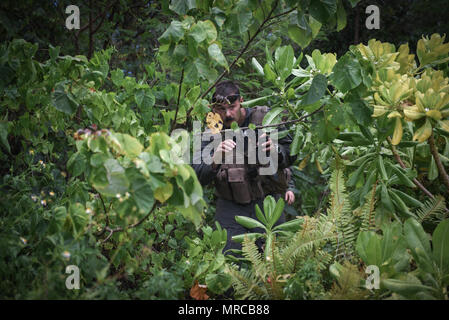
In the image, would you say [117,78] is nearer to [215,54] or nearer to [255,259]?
[215,54]

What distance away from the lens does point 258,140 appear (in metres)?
2.55

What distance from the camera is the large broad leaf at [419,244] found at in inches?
57.2

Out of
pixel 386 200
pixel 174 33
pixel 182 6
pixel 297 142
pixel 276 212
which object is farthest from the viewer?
pixel 297 142

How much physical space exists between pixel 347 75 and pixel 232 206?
1431 mm

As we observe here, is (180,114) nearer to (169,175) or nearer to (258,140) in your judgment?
(258,140)

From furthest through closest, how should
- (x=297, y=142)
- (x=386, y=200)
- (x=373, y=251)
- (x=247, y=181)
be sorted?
(x=247, y=181), (x=297, y=142), (x=386, y=200), (x=373, y=251)

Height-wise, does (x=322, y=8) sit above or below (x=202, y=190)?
above

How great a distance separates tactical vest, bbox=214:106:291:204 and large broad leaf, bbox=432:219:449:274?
1.38 m

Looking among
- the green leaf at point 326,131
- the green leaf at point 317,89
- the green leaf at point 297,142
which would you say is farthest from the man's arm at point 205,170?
the green leaf at point 317,89

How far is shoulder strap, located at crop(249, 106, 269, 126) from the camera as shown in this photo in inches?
112

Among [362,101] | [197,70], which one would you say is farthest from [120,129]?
[362,101]

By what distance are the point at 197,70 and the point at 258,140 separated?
3.16ft

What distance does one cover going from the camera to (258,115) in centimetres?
285

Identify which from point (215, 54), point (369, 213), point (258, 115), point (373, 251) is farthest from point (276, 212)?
point (258, 115)
